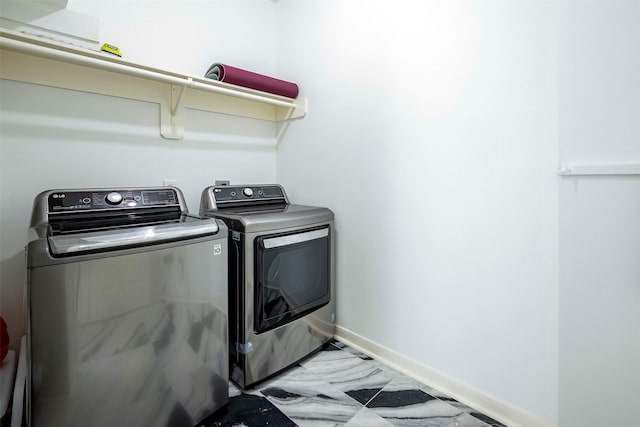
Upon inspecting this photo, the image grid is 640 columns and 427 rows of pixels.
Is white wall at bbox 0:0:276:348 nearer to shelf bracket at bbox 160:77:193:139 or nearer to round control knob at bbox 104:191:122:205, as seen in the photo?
shelf bracket at bbox 160:77:193:139

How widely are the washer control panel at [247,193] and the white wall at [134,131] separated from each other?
0.24m

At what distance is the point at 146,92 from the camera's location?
1.72 metres

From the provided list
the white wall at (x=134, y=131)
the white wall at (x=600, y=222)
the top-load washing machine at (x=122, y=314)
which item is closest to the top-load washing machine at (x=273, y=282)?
the top-load washing machine at (x=122, y=314)

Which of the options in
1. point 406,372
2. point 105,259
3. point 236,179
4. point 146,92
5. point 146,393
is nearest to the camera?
point 105,259

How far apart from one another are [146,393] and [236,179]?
4.58ft

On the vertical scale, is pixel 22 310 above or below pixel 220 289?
below

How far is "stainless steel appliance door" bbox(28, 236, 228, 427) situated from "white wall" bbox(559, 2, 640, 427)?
133 cm

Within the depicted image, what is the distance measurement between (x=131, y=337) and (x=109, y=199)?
2.13 ft

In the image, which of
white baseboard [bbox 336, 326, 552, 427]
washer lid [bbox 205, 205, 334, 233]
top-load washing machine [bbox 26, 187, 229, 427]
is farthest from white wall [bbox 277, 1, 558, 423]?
top-load washing machine [bbox 26, 187, 229, 427]

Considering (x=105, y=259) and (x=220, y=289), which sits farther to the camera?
(x=220, y=289)

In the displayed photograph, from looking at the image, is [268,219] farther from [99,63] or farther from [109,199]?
[99,63]

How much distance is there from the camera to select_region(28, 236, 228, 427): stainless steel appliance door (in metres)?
0.88

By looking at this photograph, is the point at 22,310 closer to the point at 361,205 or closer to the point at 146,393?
the point at 146,393

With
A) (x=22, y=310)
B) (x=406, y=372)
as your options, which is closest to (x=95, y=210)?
(x=22, y=310)
